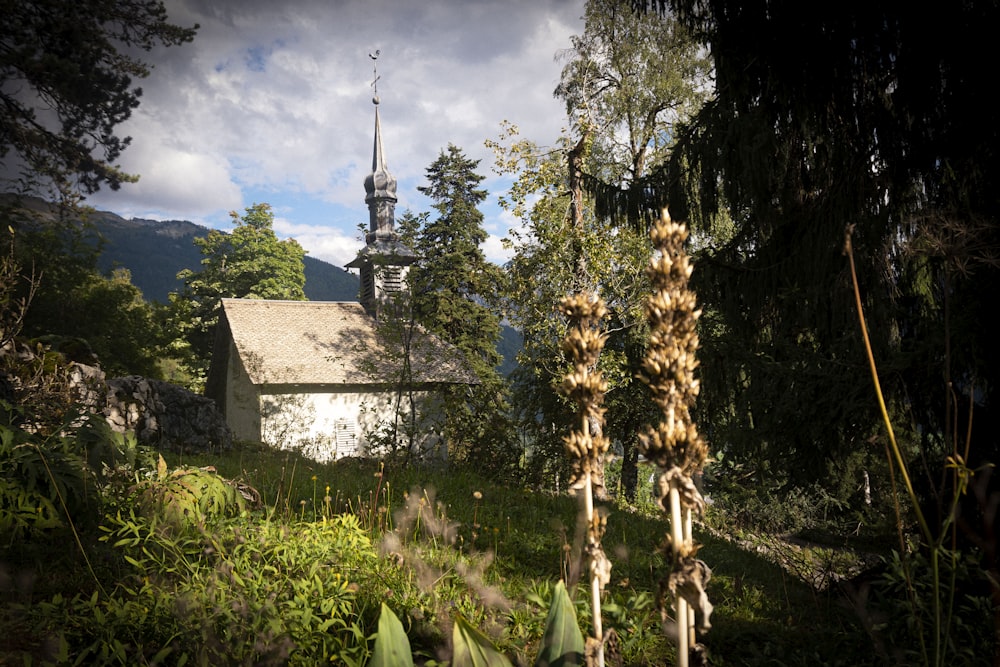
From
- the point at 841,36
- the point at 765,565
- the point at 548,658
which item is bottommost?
the point at 765,565

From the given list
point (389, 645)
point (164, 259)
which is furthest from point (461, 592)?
point (164, 259)

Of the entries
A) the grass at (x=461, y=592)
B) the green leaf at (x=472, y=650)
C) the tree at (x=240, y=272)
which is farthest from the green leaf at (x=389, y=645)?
the tree at (x=240, y=272)

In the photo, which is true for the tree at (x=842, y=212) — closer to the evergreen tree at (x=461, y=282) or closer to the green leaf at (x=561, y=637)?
the green leaf at (x=561, y=637)

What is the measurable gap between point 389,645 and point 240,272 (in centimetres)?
2891

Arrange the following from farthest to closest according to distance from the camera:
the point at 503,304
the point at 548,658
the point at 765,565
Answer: the point at 503,304, the point at 765,565, the point at 548,658

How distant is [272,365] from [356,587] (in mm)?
16455

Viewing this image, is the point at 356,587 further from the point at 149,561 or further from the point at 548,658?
the point at 548,658

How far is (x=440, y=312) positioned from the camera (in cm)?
1886

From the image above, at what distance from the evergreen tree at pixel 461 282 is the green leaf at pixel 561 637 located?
1115 cm

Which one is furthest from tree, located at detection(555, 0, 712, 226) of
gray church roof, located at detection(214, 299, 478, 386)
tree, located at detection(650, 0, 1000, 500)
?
tree, located at detection(650, 0, 1000, 500)

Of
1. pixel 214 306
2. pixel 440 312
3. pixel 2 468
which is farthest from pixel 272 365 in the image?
pixel 2 468

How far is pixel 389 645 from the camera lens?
172 centimetres

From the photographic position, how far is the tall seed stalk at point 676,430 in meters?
0.97

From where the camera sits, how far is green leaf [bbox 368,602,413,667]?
1691 millimetres
